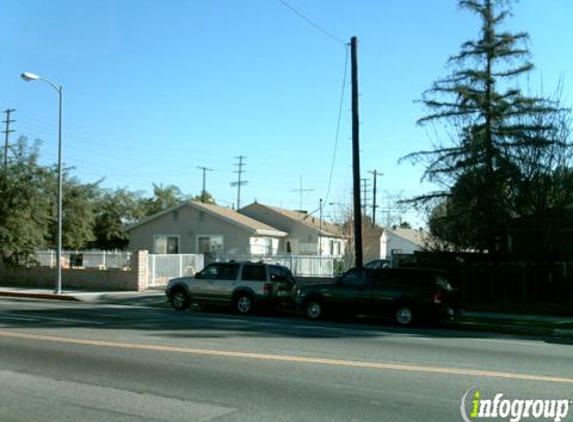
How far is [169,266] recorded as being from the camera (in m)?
30.0

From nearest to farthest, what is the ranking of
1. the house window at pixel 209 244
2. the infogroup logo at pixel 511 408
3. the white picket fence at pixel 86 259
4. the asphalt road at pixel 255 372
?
the infogroup logo at pixel 511 408 → the asphalt road at pixel 255 372 → the white picket fence at pixel 86 259 → the house window at pixel 209 244

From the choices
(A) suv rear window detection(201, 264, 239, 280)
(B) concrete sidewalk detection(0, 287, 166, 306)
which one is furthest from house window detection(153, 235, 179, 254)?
(A) suv rear window detection(201, 264, 239, 280)

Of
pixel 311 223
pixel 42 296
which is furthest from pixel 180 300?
pixel 311 223

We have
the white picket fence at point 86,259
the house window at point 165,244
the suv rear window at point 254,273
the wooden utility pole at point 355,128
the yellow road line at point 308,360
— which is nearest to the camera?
the yellow road line at point 308,360

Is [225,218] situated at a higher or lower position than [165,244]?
higher

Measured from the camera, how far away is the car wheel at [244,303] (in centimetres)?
1994

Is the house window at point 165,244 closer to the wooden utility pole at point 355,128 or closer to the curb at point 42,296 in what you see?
the curb at point 42,296

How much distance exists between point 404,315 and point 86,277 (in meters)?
16.4

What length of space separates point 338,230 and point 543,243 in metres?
33.6

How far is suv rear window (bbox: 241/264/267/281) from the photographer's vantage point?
2014 cm

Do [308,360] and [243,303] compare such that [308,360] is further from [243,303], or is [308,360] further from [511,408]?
[243,303]

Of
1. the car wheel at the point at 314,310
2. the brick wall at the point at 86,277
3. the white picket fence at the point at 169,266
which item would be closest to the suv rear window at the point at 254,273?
the car wheel at the point at 314,310

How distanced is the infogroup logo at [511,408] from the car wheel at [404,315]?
9542 mm

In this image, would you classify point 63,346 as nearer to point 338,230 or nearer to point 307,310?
point 307,310
